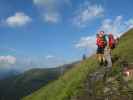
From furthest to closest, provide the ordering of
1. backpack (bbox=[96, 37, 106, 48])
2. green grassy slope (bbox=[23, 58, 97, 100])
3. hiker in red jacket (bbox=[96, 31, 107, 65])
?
1. green grassy slope (bbox=[23, 58, 97, 100])
2. backpack (bbox=[96, 37, 106, 48])
3. hiker in red jacket (bbox=[96, 31, 107, 65])

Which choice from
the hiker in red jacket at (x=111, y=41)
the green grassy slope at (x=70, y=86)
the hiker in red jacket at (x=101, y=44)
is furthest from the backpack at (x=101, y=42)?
the green grassy slope at (x=70, y=86)

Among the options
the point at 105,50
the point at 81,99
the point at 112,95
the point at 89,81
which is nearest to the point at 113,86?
the point at 112,95

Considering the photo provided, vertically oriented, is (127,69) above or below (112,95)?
above

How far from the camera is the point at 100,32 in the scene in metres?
29.3

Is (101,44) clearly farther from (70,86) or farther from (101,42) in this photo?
(70,86)

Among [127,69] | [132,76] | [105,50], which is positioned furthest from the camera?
[105,50]

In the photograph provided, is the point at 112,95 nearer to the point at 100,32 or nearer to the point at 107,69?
the point at 107,69

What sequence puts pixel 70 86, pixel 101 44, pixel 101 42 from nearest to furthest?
1. pixel 101 42
2. pixel 101 44
3. pixel 70 86

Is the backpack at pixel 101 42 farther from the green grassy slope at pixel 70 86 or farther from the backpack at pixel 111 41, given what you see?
the green grassy slope at pixel 70 86

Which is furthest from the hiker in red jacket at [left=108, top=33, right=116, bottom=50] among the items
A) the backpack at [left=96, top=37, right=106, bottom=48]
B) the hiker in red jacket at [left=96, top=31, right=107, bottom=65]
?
the backpack at [left=96, top=37, right=106, bottom=48]

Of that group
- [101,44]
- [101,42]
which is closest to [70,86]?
[101,44]

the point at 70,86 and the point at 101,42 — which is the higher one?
the point at 101,42

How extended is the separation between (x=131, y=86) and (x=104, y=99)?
2413 millimetres

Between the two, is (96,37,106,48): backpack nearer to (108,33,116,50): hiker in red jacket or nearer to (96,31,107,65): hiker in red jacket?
(96,31,107,65): hiker in red jacket
